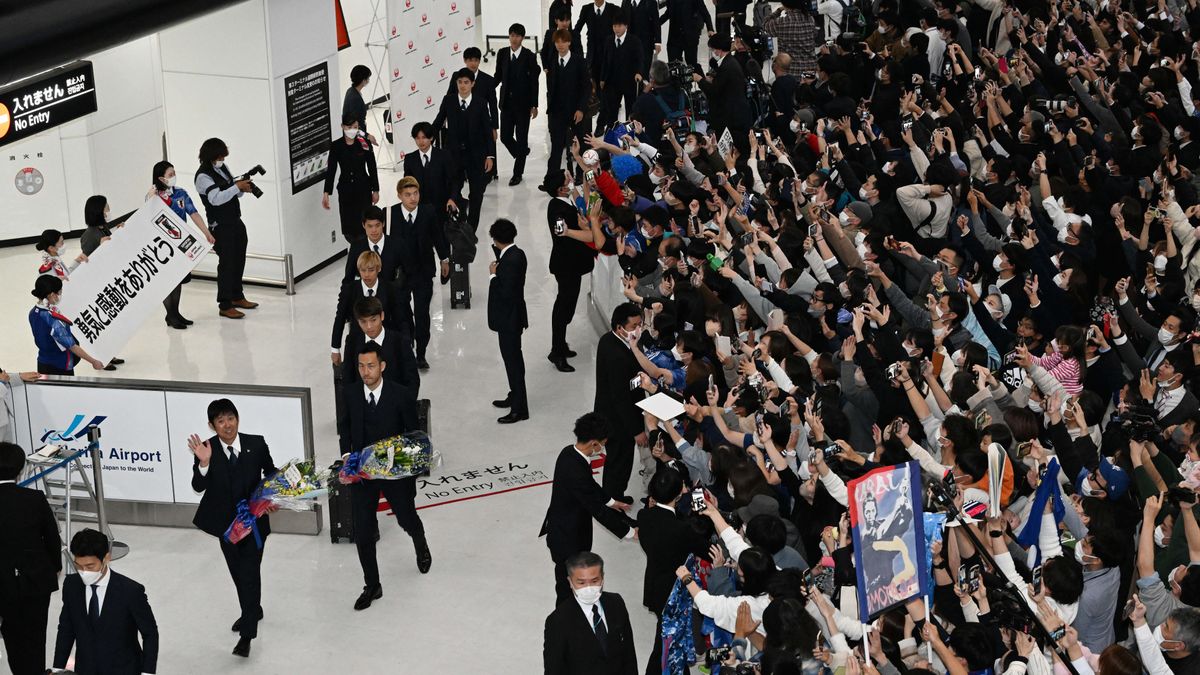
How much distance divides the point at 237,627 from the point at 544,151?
10.4 metres

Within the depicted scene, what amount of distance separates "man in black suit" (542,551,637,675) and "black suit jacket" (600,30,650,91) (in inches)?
428

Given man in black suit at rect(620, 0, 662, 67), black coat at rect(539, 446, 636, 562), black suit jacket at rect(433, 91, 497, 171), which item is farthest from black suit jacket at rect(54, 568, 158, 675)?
man in black suit at rect(620, 0, 662, 67)

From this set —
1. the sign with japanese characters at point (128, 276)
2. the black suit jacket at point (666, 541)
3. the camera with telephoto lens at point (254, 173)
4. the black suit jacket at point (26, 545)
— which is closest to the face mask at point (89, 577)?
the black suit jacket at point (26, 545)

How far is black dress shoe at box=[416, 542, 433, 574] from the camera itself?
8814 mm

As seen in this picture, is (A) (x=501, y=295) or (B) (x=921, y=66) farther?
(B) (x=921, y=66)

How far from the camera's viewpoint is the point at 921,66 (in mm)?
15555

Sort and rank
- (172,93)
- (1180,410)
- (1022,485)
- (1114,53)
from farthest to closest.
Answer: (1114,53) < (172,93) < (1180,410) < (1022,485)

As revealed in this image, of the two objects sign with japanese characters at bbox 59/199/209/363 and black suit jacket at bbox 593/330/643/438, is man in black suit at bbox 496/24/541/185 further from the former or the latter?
black suit jacket at bbox 593/330/643/438

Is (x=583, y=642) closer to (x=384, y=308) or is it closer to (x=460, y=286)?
(x=384, y=308)

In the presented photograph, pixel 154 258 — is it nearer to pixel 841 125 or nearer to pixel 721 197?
pixel 721 197

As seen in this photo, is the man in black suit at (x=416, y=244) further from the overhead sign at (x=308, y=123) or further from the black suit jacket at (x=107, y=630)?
the black suit jacket at (x=107, y=630)

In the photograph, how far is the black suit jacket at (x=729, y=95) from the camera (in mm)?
14281

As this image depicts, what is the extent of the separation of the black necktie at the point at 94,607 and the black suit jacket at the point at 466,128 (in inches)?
330

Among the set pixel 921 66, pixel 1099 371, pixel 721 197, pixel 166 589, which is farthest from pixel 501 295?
pixel 921 66
